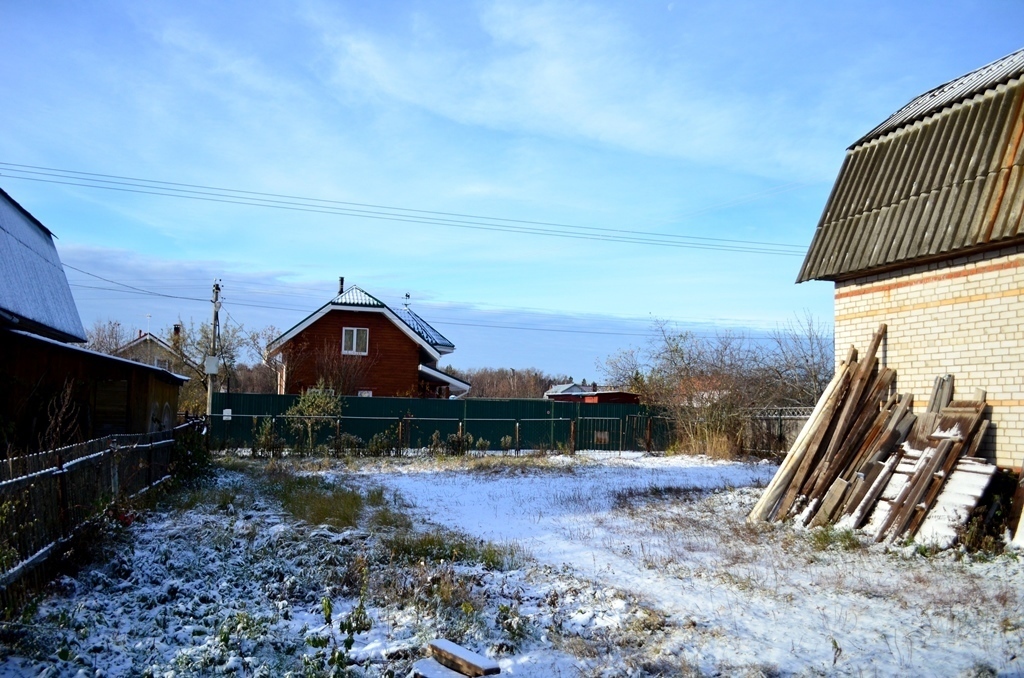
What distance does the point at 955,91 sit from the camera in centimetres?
1069

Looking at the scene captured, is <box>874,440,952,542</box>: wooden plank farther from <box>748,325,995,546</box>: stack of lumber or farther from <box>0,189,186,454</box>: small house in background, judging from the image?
<box>0,189,186,454</box>: small house in background

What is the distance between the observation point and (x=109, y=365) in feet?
42.0

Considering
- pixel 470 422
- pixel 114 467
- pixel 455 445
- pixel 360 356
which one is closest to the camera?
pixel 114 467

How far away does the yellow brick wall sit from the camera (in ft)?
28.9

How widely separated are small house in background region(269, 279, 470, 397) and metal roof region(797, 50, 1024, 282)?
849 inches

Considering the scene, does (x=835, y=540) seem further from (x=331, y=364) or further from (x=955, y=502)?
(x=331, y=364)

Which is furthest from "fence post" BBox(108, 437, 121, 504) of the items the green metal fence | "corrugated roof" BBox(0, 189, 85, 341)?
the green metal fence

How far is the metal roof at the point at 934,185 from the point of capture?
889 centimetres

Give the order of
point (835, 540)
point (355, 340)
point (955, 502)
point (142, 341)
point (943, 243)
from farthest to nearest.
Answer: point (142, 341) → point (355, 340) → point (943, 243) → point (835, 540) → point (955, 502)

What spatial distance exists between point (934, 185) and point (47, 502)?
1080cm

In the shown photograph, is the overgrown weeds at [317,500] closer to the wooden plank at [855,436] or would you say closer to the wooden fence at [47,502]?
the wooden fence at [47,502]

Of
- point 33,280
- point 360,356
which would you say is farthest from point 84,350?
point 360,356

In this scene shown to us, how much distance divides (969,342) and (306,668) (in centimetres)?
859

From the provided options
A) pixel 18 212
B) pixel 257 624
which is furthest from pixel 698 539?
pixel 18 212
